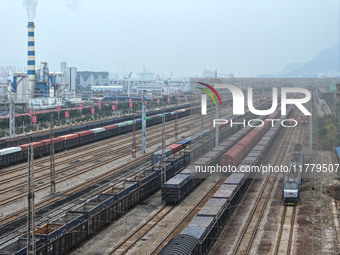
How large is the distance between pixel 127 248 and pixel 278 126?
37.3 meters

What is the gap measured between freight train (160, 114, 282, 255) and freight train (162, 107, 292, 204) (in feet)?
4.05

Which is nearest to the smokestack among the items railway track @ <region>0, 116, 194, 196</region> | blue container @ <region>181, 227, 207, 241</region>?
railway track @ <region>0, 116, 194, 196</region>

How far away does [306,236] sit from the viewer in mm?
23891

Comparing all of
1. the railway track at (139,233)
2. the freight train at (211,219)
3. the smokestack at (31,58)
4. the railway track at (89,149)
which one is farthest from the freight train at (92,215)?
the smokestack at (31,58)

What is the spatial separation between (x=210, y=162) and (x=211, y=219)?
15559mm

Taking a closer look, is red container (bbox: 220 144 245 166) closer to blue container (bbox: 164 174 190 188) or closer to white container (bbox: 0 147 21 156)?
blue container (bbox: 164 174 190 188)

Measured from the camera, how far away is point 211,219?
22.0m

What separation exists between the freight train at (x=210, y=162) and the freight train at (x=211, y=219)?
1.23 metres

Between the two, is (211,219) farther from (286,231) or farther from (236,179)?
(236,179)

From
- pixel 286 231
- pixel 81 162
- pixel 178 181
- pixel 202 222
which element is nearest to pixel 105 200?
pixel 178 181

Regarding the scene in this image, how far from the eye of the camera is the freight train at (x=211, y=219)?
57.5 ft

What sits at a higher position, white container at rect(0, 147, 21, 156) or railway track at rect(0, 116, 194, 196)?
white container at rect(0, 147, 21, 156)

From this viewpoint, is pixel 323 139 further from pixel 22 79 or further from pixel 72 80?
pixel 72 80

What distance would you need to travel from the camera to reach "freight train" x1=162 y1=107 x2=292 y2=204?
2970cm
